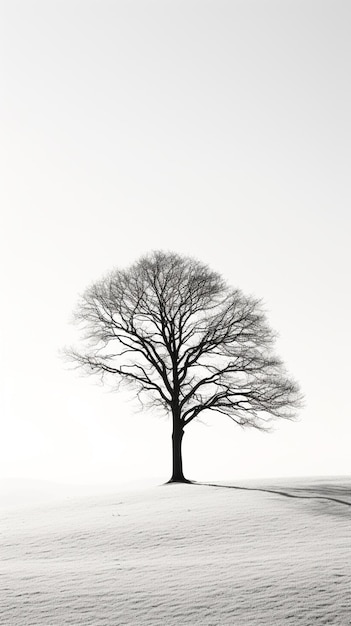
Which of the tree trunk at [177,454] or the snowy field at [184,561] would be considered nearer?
the snowy field at [184,561]

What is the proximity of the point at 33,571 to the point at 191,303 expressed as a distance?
78.1 feet

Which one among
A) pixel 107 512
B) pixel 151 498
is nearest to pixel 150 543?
pixel 107 512

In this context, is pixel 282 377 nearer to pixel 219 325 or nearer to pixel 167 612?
pixel 219 325

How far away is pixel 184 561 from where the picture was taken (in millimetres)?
17906

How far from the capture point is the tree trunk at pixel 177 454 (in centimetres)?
3856

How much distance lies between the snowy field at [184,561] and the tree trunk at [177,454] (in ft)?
24.6

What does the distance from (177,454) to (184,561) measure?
20.7m

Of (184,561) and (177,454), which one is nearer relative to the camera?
(184,561)

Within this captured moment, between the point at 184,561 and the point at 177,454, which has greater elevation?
the point at 177,454

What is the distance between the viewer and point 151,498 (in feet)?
102

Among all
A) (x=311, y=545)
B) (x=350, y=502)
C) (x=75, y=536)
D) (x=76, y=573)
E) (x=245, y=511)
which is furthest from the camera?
(x=350, y=502)

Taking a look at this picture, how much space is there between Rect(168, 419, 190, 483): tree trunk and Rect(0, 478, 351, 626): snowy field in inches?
295

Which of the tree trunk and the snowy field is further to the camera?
the tree trunk

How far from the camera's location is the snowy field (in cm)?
1355
